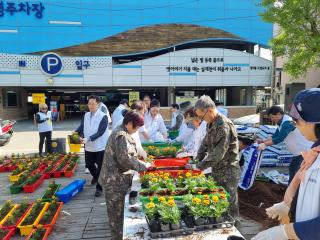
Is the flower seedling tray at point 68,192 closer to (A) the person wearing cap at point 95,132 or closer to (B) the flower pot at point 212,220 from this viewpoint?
(A) the person wearing cap at point 95,132

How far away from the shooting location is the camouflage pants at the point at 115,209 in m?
3.12

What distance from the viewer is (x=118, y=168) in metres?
3.09

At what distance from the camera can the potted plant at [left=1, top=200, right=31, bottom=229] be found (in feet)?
12.8

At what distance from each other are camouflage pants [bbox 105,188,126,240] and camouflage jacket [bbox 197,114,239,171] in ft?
3.19

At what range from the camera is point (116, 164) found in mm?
3074

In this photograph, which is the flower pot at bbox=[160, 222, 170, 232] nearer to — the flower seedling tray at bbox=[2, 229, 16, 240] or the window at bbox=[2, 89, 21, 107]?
the flower seedling tray at bbox=[2, 229, 16, 240]

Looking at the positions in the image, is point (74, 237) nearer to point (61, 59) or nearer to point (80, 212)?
point (80, 212)

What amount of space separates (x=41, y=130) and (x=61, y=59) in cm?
1378

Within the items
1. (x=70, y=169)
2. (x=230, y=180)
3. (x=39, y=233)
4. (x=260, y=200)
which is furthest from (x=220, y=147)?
(x=70, y=169)

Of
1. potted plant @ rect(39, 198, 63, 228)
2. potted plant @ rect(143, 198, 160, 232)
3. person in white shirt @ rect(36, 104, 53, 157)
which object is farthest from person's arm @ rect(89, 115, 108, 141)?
person in white shirt @ rect(36, 104, 53, 157)

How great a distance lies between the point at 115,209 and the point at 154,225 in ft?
3.73

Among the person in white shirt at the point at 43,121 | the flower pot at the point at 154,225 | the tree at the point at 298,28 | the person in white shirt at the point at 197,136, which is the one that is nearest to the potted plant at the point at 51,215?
the person in white shirt at the point at 197,136

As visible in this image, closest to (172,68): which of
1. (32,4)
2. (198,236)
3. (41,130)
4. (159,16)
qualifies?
(159,16)

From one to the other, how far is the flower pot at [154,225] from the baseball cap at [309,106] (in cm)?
129
